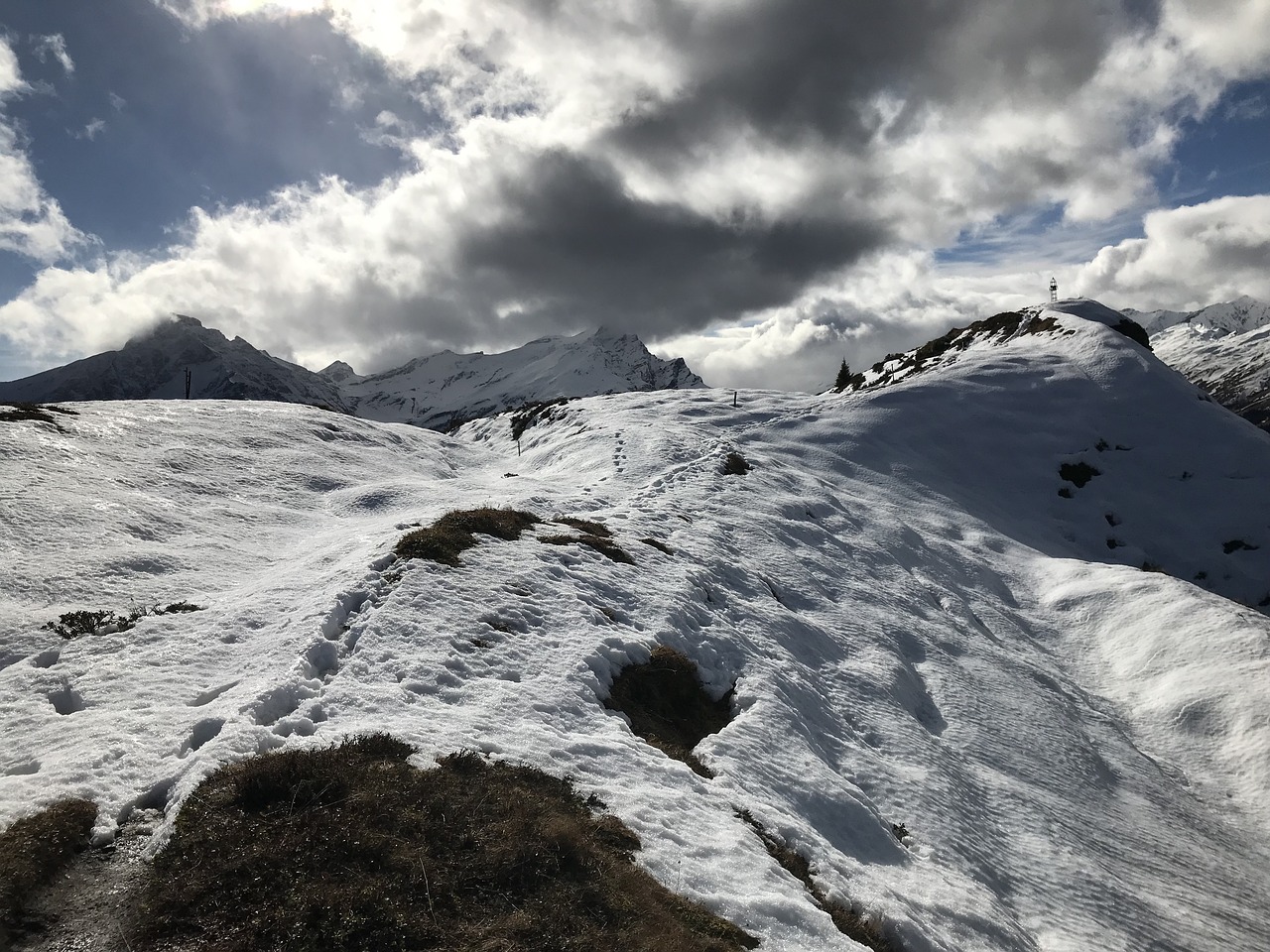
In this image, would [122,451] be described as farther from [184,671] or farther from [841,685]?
[841,685]

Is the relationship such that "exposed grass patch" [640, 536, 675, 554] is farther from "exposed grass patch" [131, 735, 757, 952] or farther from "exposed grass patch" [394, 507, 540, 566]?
"exposed grass patch" [131, 735, 757, 952]

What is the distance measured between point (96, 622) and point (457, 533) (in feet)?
28.9

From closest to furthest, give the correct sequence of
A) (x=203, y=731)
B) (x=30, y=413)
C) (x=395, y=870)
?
(x=395, y=870)
(x=203, y=731)
(x=30, y=413)

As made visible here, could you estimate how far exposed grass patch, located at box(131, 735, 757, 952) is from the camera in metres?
7.03

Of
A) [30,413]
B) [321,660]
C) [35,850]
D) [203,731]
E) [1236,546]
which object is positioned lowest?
[35,850]

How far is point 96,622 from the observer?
552 inches

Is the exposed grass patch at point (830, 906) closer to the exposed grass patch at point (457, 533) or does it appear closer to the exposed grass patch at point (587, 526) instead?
the exposed grass patch at point (457, 533)

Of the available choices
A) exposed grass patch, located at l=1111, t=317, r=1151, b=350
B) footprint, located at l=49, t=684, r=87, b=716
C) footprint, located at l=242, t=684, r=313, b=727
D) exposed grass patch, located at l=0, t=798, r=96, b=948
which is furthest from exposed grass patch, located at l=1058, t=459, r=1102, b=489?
exposed grass patch, located at l=0, t=798, r=96, b=948

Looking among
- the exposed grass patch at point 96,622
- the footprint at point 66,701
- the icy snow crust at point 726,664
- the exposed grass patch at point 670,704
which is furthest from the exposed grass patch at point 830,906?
the exposed grass patch at point 96,622

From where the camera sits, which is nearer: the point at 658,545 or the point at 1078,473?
the point at 658,545

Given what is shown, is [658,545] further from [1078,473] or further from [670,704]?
[1078,473]

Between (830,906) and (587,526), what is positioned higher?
(587,526)

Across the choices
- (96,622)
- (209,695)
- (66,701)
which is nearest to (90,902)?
(209,695)

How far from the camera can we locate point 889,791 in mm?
15508
